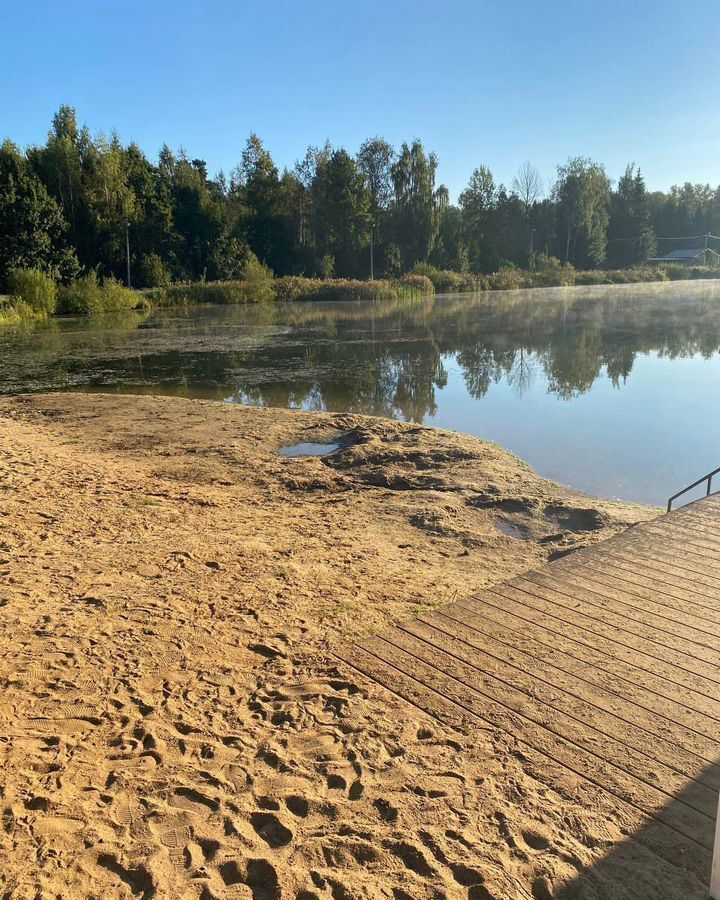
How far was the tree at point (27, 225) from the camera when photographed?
31.4m

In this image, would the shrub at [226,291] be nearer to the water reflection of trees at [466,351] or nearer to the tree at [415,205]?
the water reflection of trees at [466,351]

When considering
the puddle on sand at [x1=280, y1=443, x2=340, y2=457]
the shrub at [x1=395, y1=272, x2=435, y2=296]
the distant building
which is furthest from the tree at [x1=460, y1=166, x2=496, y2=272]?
the puddle on sand at [x1=280, y1=443, x2=340, y2=457]

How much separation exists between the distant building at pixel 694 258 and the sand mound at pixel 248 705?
8516 cm

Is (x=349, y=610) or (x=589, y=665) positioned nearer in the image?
(x=589, y=665)

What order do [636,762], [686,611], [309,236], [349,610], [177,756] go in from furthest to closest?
1. [309,236]
2. [349,610]
3. [686,611]
4. [177,756]
5. [636,762]

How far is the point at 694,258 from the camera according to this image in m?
84.0

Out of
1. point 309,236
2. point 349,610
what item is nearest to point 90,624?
point 349,610

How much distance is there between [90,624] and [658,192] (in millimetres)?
113524

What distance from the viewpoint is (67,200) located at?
3925cm

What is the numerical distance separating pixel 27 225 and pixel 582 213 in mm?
57038

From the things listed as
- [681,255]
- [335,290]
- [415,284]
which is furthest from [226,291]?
[681,255]

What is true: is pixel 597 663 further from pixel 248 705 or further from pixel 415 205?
pixel 415 205

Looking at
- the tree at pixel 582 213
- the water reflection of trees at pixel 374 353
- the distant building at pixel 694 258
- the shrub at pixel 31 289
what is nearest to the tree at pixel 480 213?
the tree at pixel 582 213

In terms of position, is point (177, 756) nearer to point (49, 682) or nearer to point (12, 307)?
point (49, 682)
